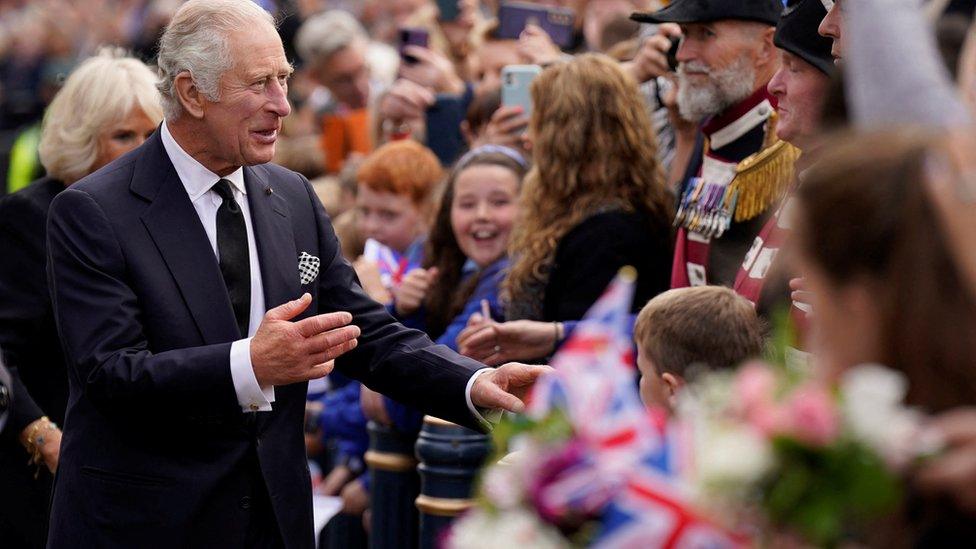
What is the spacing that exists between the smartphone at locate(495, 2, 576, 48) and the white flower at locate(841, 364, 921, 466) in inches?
230

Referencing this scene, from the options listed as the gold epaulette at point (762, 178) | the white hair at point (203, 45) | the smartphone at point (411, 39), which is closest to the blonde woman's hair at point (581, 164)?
the gold epaulette at point (762, 178)

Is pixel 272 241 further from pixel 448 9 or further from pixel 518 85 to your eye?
pixel 448 9

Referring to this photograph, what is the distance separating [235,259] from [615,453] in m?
2.20

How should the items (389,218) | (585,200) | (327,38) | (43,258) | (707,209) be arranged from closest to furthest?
(707,209) → (43,258) → (585,200) → (389,218) → (327,38)

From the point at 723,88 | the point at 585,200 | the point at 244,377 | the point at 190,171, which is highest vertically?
the point at 190,171

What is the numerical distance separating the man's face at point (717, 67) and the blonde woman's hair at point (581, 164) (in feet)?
0.86

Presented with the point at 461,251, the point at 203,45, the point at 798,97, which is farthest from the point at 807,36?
the point at 461,251

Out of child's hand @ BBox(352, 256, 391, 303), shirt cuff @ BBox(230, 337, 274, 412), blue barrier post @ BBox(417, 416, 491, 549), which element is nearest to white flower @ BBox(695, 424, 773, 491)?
shirt cuff @ BBox(230, 337, 274, 412)

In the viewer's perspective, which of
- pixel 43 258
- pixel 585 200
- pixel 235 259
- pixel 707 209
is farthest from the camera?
pixel 585 200

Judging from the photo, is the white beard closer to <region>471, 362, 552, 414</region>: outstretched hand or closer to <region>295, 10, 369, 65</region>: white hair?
<region>471, 362, 552, 414</region>: outstretched hand

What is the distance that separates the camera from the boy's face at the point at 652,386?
3.86 meters

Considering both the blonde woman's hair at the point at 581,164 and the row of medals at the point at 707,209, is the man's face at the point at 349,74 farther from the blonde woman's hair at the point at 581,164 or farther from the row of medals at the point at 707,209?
the row of medals at the point at 707,209

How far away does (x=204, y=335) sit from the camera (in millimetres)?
3916

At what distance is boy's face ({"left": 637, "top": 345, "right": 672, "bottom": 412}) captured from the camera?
152 inches
